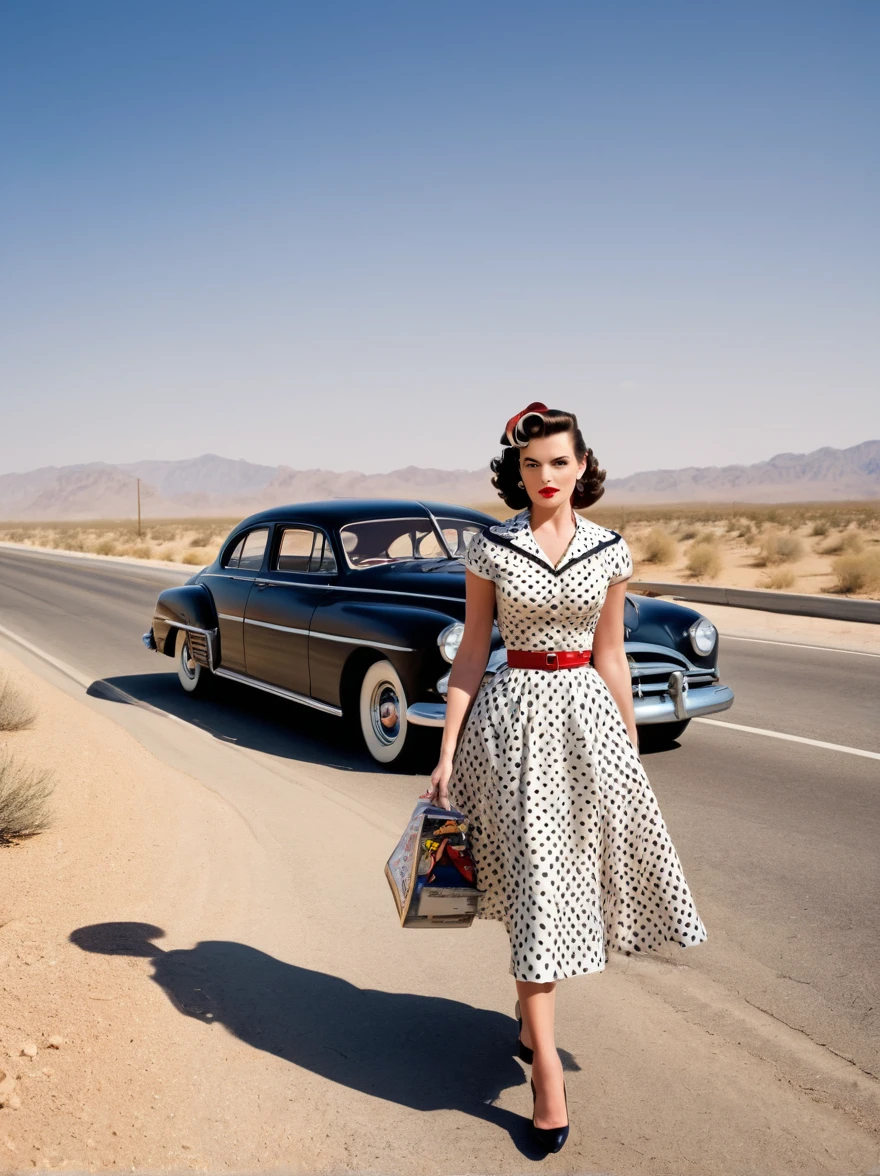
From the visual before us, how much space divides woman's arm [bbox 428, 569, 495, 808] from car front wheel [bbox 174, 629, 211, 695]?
20.5ft

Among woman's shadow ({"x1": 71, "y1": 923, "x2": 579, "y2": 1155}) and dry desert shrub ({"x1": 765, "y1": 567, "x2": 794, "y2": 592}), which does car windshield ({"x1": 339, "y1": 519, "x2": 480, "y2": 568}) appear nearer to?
woman's shadow ({"x1": 71, "y1": 923, "x2": 579, "y2": 1155})

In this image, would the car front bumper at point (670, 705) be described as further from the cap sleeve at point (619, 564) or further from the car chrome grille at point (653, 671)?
the cap sleeve at point (619, 564)

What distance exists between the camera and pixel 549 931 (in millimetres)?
2689

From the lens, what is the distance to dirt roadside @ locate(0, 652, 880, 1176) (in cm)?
266

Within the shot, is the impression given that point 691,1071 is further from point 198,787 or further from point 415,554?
point 415,554

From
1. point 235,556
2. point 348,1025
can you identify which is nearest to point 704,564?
point 235,556

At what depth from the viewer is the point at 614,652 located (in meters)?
2.99

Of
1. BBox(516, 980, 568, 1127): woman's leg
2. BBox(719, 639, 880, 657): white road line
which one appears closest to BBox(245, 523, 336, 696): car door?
BBox(516, 980, 568, 1127): woman's leg

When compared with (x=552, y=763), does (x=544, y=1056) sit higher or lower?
lower

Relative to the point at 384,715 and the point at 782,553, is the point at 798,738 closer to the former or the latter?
the point at 384,715

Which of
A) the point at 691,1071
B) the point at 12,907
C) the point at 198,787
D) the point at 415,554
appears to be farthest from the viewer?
the point at 415,554

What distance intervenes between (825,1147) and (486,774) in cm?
129

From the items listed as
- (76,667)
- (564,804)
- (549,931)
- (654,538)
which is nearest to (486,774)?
(564,804)

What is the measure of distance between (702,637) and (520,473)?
4123mm
